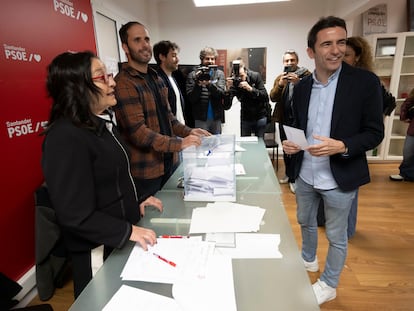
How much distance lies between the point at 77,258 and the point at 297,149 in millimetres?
1194

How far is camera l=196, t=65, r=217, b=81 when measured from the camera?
291 cm

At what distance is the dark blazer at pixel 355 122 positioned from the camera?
1.31 meters

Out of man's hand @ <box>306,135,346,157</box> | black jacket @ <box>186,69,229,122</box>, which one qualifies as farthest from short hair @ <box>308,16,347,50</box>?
black jacket @ <box>186,69,229,122</box>

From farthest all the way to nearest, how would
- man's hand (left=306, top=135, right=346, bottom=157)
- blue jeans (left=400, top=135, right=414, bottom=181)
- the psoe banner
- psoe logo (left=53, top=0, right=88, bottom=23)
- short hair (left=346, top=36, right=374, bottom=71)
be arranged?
1. blue jeans (left=400, top=135, right=414, bottom=181)
2. psoe logo (left=53, top=0, right=88, bottom=23)
3. short hair (left=346, top=36, right=374, bottom=71)
4. the psoe banner
5. man's hand (left=306, top=135, right=346, bottom=157)

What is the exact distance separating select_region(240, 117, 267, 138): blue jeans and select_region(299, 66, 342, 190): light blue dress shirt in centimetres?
218

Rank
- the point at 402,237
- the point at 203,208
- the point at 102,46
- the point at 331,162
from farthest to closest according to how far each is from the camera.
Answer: the point at 102,46 → the point at 402,237 → the point at 331,162 → the point at 203,208

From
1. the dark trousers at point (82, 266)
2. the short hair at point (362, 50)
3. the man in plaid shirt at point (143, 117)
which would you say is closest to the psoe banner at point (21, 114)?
the man in plaid shirt at point (143, 117)

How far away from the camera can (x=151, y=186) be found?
6.04ft

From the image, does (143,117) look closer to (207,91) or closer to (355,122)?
(355,122)

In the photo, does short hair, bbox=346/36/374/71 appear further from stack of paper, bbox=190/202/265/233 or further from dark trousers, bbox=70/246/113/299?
dark trousers, bbox=70/246/113/299

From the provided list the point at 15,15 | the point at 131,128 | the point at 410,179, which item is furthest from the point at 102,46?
the point at 410,179

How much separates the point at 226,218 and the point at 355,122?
82cm

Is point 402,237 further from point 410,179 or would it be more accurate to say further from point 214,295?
point 214,295

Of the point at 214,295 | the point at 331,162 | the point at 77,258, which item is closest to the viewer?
the point at 214,295
